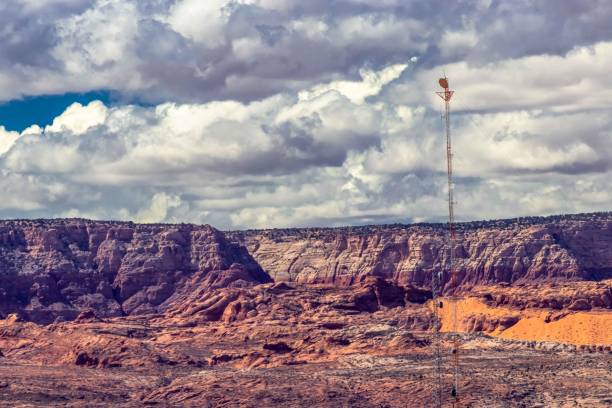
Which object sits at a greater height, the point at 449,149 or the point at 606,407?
the point at 449,149

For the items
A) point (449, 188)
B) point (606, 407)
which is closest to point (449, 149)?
point (449, 188)

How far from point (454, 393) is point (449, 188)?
19050 mm

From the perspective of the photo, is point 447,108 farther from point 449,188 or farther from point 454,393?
point 454,393

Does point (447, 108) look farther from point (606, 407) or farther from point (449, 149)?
point (606, 407)

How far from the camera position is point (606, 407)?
199875 millimetres

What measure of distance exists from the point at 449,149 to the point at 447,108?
4.84m

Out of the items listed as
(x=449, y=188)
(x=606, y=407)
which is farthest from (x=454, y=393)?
(x=606, y=407)

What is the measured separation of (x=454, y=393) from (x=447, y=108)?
83.2 ft

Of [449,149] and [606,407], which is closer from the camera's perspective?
[449,149]

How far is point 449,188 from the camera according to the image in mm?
150875

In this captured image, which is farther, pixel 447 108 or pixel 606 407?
pixel 606 407

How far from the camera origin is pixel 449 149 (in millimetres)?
150500

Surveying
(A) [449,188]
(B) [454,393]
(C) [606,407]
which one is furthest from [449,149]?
(C) [606,407]

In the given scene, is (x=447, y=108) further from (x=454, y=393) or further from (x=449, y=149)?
(x=454, y=393)
